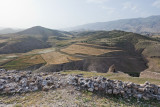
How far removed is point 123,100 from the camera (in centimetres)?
1280

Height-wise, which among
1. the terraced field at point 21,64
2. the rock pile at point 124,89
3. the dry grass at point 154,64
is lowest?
the dry grass at point 154,64

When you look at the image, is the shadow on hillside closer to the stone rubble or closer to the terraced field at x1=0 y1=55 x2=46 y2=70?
the terraced field at x1=0 y1=55 x2=46 y2=70

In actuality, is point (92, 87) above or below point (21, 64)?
above

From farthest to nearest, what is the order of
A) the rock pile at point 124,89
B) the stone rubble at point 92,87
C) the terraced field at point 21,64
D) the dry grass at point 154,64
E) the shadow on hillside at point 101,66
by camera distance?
the dry grass at point 154,64 < the terraced field at point 21,64 < the shadow on hillside at point 101,66 < the stone rubble at point 92,87 < the rock pile at point 124,89

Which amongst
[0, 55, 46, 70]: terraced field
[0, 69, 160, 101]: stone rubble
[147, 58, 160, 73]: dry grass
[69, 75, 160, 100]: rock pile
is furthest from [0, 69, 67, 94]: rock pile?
[147, 58, 160, 73]: dry grass

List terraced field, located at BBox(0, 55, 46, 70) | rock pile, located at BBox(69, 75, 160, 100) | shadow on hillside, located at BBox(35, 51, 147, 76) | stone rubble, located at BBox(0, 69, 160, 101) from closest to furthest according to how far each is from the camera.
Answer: rock pile, located at BBox(69, 75, 160, 100)
stone rubble, located at BBox(0, 69, 160, 101)
shadow on hillside, located at BBox(35, 51, 147, 76)
terraced field, located at BBox(0, 55, 46, 70)

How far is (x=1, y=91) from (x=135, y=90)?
17711mm

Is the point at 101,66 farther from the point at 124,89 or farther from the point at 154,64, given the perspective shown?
the point at 124,89

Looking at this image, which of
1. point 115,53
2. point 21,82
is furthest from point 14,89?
point 115,53

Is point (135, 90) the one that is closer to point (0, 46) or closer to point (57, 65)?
point (57, 65)

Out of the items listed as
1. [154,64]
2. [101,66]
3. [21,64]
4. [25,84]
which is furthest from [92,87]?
[154,64]

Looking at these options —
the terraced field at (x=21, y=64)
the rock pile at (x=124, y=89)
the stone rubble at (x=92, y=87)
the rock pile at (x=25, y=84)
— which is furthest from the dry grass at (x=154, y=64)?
the terraced field at (x=21, y=64)

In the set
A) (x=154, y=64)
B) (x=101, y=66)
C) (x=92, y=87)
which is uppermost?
(x=92, y=87)

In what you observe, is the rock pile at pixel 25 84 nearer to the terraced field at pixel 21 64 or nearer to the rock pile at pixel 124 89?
the rock pile at pixel 124 89
